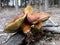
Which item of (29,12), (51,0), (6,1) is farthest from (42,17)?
(6,1)

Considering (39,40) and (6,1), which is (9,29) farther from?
(6,1)

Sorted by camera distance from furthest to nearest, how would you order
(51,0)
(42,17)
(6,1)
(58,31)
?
(6,1) → (51,0) → (58,31) → (42,17)

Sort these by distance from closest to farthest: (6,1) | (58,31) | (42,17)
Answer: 1. (42,17)
2. (58,31)
3. (6,1)

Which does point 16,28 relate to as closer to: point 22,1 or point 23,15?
point 23,15

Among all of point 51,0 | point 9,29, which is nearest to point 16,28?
point 9,29

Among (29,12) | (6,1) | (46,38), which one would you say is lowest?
(6,1)

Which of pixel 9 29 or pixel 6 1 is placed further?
pixel 6 1

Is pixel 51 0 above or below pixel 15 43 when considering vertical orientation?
below

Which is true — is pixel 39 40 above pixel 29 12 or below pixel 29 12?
below

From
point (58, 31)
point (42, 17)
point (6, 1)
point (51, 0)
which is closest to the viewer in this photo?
point (42, 17)
